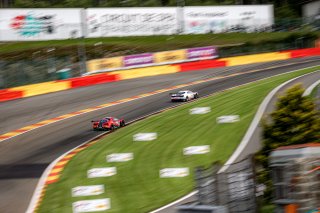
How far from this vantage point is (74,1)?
78.5 metres

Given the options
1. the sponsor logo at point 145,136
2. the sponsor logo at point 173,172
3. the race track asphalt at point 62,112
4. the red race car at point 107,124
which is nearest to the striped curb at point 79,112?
the race track asphalt at point 62,112

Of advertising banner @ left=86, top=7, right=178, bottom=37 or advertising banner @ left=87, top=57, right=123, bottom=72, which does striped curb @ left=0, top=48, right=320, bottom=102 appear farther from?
advertising banner @ left=86, top=7, right=178, bottom=37

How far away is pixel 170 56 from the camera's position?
4684 centimetres

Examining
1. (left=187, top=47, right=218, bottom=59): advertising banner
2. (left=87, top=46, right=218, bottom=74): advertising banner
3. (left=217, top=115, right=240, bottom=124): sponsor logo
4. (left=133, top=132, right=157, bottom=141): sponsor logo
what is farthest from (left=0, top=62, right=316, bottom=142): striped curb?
(left=217, top=115, right=240, bottom=124): sponsor logo

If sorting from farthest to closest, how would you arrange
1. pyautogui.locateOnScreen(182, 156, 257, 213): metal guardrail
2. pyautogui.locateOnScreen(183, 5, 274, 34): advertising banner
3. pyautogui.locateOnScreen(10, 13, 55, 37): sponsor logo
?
pyautogui.locateOnScreen(183, 5, 274, 34): advertising banner → pyautogui.locateOnScreen(10, 13, 55, 37): sponsor logo → pyautogui.locateOnScreen(182, 156, 257, 213): metal guardrail

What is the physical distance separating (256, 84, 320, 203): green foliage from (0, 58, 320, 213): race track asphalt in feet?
25.7

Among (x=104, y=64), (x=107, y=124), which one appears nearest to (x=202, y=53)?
(x=104, y=64)

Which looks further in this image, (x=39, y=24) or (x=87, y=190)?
(x=39, y=24)

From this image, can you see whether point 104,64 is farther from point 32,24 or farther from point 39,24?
point 32,24

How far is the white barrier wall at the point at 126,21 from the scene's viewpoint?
5375 centimetres

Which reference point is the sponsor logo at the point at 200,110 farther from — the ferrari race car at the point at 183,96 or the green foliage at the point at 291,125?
the green foliage at the point at 291,125

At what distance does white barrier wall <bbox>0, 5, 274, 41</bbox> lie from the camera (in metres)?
53.8

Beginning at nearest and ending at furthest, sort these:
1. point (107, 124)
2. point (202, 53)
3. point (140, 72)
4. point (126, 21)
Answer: point (107, 124) < point (140, 72) < point (202, 53) < point (126, 21)

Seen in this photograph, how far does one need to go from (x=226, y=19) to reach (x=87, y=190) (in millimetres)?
48319
